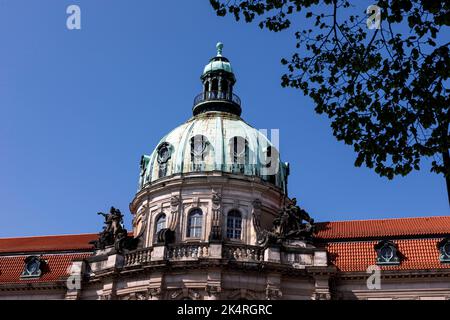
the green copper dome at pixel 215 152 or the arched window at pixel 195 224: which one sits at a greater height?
the green copper dome at pixel 215 152

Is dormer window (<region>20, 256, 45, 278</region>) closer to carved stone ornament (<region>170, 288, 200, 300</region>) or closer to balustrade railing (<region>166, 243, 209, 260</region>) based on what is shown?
balustrade railing (<region>166, 243, 209, 260</region>)

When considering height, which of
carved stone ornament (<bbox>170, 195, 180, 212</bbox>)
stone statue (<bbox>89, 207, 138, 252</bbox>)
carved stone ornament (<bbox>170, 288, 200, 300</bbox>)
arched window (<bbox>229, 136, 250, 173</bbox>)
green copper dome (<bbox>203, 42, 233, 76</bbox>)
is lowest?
carved stone ornament (<bbox>170, 288, 200, 300</bbox>)

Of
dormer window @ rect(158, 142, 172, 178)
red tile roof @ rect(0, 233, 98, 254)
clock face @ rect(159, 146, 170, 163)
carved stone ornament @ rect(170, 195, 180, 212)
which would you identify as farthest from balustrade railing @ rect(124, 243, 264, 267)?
clock face @ rect(159, 146, 170, 163)

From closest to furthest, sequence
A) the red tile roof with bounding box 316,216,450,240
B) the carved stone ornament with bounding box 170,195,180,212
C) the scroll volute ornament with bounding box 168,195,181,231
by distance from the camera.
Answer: the red tile roof with bounding box 316,216,450,240 < the scroll volute ornament with bounding box 168,195,181,231 < the carved stone ornament with bounding box 170,195,180,212

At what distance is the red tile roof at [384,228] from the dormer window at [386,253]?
2.43ft

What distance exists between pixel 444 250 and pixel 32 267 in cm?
2167

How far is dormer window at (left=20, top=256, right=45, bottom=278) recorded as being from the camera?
33312 millimetres

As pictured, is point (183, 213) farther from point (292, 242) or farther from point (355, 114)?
point (355, 114)

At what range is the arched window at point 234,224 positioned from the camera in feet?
106

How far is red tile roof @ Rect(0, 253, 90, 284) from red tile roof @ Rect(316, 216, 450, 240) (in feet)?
44.1

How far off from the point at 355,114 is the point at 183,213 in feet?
68.6

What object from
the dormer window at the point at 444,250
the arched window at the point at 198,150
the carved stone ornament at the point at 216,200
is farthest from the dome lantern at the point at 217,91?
the dormer window at the point at 444,250

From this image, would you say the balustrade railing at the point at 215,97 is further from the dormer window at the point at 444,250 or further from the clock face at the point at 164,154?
the dormer window at the point at 444,250

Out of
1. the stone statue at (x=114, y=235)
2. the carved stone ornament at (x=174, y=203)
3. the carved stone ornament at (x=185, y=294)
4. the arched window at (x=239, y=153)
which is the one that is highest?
the arched window at (x=239, y=153)
